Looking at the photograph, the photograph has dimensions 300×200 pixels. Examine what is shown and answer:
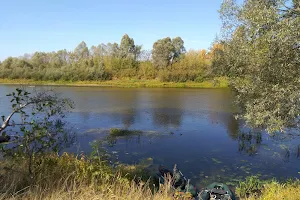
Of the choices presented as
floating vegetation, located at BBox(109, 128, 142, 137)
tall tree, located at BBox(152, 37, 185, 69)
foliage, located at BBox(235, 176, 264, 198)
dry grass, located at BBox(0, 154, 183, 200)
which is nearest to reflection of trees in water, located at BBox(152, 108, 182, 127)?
floating vegetation, located at BBox(109, 128, 142, 137)

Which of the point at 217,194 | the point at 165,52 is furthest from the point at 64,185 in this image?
the point at 165,52

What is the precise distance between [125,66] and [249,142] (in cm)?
4564

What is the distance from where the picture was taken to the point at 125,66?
180 feet

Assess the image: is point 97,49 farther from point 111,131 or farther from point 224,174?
point 224,174

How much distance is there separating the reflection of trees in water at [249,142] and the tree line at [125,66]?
121 ft

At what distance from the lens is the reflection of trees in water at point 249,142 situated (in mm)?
10352

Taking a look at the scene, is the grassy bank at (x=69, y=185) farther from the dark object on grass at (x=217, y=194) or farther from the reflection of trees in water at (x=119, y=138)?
the reflection of trees in water at (x=119, y=138)

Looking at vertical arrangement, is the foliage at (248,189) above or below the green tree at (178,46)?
below

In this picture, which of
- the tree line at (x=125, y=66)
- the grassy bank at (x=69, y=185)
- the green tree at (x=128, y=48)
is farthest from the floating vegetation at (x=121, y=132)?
the green tree at (x=128, y=48)

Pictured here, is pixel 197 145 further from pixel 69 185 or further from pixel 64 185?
pixel 64 185

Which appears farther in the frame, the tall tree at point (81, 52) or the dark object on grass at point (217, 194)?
the tall tree at point (81, 52)

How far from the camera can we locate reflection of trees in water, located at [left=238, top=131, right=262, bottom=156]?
10352mm

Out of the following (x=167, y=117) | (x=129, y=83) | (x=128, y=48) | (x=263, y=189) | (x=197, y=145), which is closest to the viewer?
(x=263, y=189)

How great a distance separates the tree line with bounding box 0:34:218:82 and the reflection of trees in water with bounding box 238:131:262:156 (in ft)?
121
